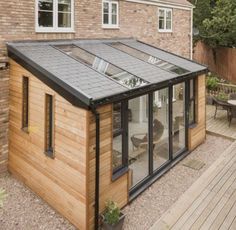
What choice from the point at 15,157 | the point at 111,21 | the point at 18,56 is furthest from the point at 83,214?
the point at 111,21

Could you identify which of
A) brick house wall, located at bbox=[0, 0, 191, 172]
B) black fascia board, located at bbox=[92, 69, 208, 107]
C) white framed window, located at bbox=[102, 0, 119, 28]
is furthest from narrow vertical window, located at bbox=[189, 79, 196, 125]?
white framed window, located at bbox=[102, 0, 119, 28]

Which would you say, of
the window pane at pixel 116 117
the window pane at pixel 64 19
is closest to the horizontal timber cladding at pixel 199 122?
the window pane at pixel 116 117

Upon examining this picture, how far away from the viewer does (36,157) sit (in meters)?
8.02

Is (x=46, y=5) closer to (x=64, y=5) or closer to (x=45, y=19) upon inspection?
(x=45, y=19)

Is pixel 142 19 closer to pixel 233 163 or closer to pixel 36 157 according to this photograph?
pixel 233 163

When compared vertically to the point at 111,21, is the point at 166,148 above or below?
below

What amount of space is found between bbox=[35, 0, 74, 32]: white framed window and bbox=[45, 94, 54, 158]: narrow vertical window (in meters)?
3.13

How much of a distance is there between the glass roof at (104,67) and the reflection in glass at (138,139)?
0.53 meters

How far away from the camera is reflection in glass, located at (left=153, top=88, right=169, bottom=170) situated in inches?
371

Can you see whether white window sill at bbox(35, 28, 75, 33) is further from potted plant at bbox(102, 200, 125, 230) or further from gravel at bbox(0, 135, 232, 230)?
potted plant at bbox(102, 200, 125, 230)

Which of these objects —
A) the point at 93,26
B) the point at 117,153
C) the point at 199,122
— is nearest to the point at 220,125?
the point at 199,122

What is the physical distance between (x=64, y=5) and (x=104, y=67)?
3279mm

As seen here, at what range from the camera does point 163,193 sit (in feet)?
27.9

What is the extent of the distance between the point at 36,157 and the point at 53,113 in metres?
1.41
